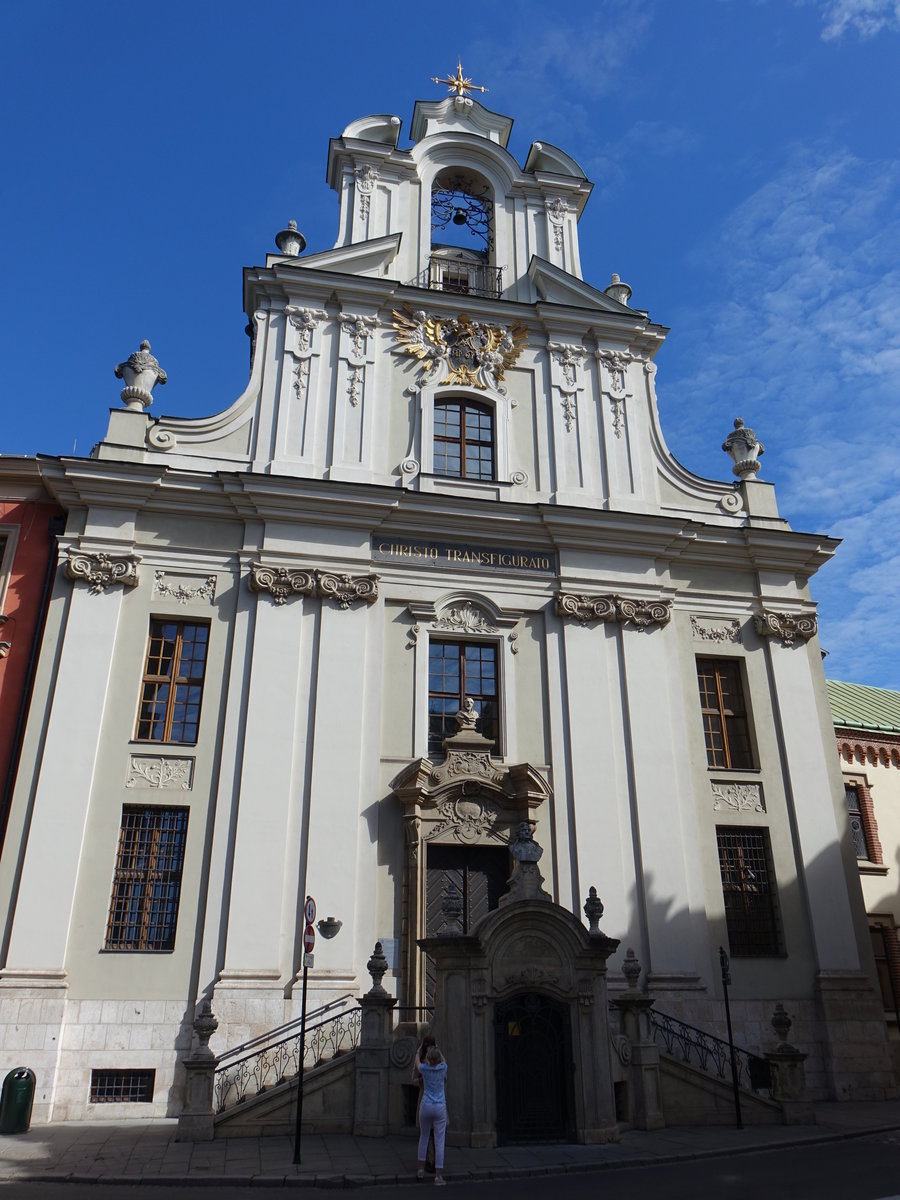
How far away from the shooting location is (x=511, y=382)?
22953 mm

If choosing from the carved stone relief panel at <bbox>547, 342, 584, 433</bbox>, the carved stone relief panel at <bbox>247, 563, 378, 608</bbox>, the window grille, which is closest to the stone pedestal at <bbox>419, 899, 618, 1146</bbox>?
the window grille

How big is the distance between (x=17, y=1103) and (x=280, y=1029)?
3.83 m

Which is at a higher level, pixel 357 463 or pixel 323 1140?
pixel 357 463

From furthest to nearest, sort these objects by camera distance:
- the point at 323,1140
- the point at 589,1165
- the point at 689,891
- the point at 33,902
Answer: the point at 689,891, the point at 33,902, the point at 323,1140, the point at 589,1165

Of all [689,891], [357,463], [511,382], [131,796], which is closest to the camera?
[131,796]

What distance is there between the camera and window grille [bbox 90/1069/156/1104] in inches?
602

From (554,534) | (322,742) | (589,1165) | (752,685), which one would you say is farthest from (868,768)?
(589,1165)

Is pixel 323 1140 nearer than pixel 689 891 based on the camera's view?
Yes

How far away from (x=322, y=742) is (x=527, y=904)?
593 centimetres

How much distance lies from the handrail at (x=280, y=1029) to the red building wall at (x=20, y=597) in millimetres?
5595

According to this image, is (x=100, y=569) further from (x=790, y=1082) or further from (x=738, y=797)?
(x=790, y=1082)

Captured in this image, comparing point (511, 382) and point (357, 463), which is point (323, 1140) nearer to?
point (357, 463)

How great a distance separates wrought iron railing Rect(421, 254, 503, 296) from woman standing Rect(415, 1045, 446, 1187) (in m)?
18.3

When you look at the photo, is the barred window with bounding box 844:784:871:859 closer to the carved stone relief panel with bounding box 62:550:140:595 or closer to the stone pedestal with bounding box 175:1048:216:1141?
the stone pedestal with bounding box 175:1048:216:1141
